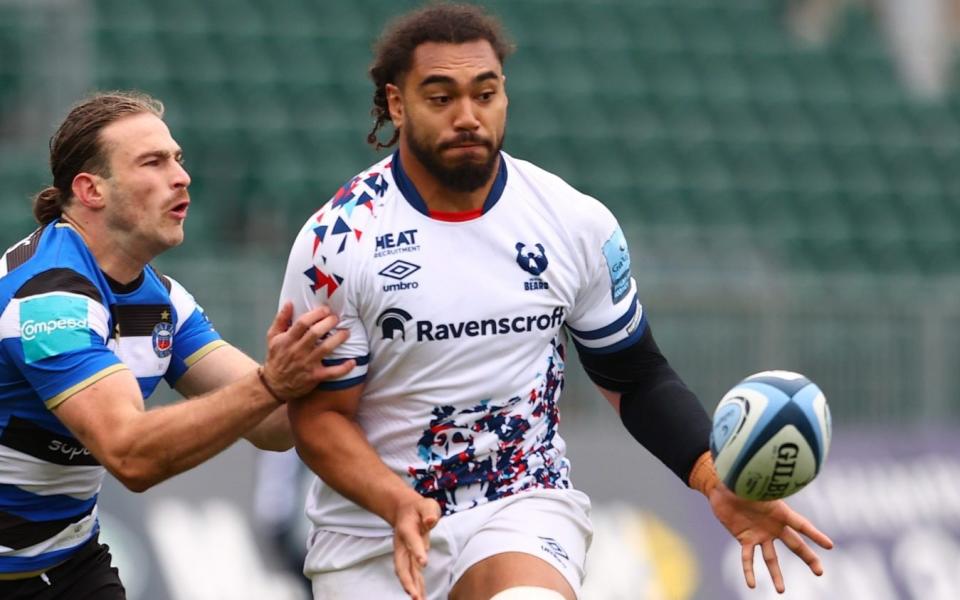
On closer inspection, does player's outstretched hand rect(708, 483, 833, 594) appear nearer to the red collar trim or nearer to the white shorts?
the white shorts

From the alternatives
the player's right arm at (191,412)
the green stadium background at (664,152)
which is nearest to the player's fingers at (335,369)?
the player's right arm at (191,412)

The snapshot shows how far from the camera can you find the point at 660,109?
15.8 m

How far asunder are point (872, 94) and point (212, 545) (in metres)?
10.5

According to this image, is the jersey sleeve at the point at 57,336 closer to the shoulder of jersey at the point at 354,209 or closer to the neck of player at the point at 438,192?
the shoulder of jersey at the point at 354,209

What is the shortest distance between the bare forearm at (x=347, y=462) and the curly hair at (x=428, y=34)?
3.40ft

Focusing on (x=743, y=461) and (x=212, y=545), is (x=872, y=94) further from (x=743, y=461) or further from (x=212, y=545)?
(x=743, y=461)

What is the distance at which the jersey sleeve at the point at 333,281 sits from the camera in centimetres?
484

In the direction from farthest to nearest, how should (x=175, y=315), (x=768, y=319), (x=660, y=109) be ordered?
1. (x=660, y=109)
2. (x=768, y=319)
3. (x=175, y=315)

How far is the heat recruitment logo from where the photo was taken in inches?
192

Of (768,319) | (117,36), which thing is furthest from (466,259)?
(117,36)

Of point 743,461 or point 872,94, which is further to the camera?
point 872,94

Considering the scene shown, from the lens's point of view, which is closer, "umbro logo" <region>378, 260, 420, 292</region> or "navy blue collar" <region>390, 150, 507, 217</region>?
"umbro logo" <region>378, 260, 420, 292</region>

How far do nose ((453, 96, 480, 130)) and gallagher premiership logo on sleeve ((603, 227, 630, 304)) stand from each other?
0.60m

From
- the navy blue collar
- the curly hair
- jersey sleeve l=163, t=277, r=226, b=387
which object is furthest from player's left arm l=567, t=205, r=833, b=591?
jersey sleeve l=163, t=277, r=226, b=387
